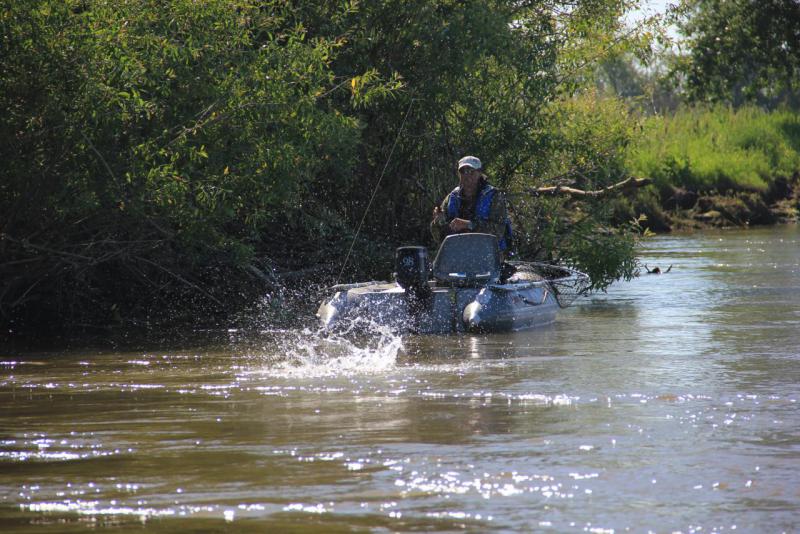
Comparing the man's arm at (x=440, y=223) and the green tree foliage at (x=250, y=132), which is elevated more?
the green tree foliage at (x=250, y=132)

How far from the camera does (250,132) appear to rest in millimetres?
13555

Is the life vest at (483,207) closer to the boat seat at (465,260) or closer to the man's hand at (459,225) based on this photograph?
the man's hand at (459,225)

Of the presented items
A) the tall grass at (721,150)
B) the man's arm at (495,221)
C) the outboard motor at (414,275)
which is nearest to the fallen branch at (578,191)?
the man's arm at (495,221)

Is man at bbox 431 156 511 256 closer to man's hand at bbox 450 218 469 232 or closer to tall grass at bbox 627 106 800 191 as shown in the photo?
man's hand at bbox 450 218 469 232

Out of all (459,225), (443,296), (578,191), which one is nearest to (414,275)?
(443,296)

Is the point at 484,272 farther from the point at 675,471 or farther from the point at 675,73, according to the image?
the point at 675,73

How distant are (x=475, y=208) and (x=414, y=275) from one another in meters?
1.44

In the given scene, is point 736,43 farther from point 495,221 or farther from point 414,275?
point 414,275

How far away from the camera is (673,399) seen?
9.19 metres

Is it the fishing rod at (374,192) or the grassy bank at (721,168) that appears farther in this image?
the grassy bank at (721,168)

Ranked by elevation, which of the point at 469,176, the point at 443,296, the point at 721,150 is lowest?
the point at 443,296

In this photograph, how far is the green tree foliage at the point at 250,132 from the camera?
1205cm

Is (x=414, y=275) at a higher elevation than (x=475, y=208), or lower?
lower

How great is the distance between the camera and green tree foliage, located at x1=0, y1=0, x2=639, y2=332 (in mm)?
12055
